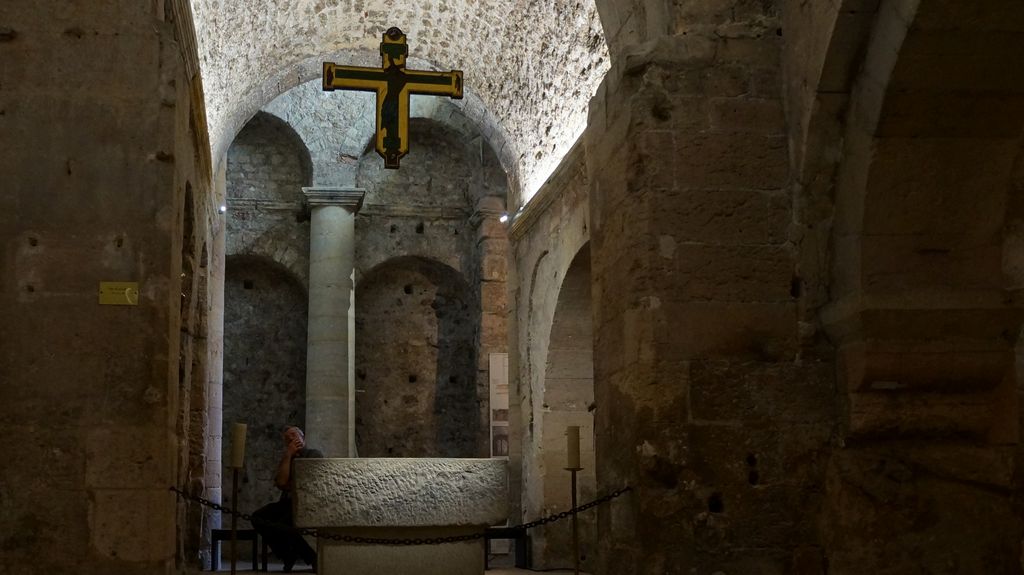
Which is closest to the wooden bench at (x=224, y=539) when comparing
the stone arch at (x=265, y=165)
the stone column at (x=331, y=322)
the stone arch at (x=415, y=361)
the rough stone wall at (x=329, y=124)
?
the stone column at (x=331, y=322)

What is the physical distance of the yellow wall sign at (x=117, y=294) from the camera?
4984mm

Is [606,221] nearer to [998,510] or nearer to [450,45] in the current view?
[998,510]

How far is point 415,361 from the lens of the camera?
1458 cm

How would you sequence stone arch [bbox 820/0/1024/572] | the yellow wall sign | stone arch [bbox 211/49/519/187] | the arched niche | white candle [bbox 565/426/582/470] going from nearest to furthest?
1. stone arch [bbox 820/0/1024/572]
2. the yellow wall sign
3. white candle [bbox 565/426/582/470]
4. stone arch [bbox 211/49/519/187]
5. the arched niche

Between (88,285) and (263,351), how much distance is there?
929 cm

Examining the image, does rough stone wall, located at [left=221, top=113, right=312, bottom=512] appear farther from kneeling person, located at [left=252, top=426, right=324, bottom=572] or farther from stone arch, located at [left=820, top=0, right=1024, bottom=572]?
stone arch, located at [left=820, top=0, right=1024, bottom=572]

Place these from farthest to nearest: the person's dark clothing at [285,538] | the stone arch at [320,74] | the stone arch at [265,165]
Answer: the stone arch at [265,165]
the stone arch at [320,74]
the person's dark clothing at [285,538]

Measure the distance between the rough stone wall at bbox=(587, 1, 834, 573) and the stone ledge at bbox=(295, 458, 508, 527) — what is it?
1.32m

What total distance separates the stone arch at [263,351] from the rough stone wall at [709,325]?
9272 millimetres

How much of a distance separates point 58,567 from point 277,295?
31.8 feet

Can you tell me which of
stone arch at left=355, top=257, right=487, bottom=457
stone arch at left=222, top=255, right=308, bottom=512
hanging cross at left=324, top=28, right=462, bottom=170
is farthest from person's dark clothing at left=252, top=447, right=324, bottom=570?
stone arch at left=355, top=257, right=487, bottom=457

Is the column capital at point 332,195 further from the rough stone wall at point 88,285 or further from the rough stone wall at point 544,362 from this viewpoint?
the rough stone wall at point 88,285

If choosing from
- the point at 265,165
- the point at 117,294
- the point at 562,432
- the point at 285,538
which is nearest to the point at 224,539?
the point at 285,538

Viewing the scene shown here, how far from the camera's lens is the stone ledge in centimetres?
632
